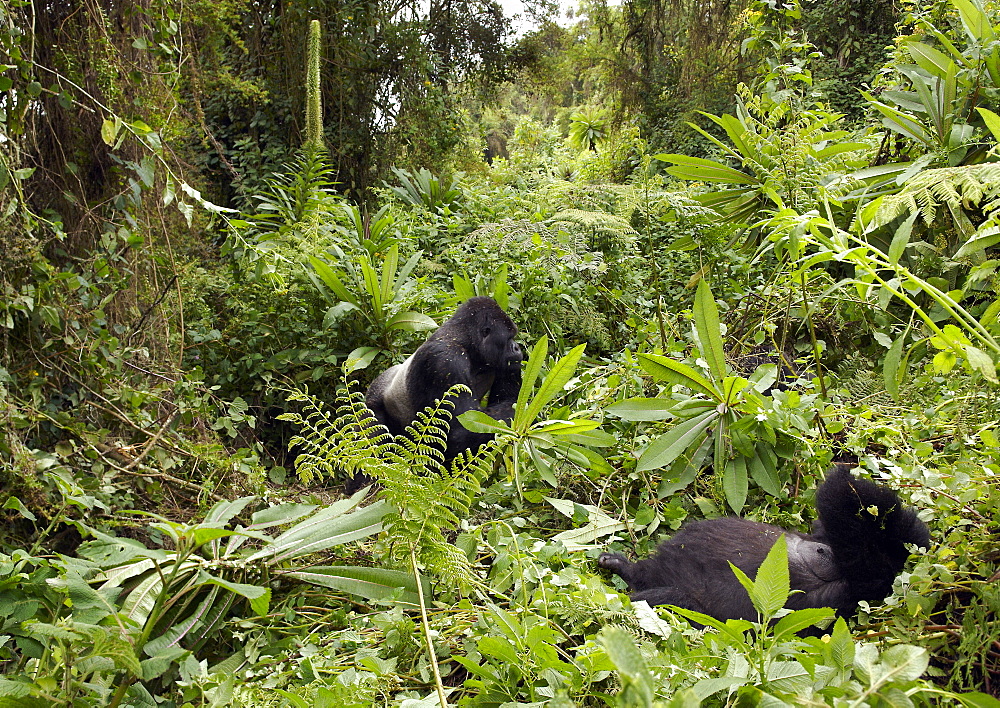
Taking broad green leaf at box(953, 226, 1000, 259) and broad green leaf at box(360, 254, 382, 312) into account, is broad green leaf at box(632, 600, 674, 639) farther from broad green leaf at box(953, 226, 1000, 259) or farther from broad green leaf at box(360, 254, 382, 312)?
broad green leaf at box(360, 254, 382, 312)

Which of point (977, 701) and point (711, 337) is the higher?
point (711, 337)

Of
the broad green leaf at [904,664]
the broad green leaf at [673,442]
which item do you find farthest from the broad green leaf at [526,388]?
the broad green leaf at [904,664]

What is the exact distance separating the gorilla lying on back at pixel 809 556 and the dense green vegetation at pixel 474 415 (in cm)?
8

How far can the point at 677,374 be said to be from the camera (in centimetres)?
203

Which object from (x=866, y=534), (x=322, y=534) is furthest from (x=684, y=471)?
(x=322, y=534)

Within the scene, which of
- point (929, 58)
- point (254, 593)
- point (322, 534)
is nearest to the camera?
point (254, 593)

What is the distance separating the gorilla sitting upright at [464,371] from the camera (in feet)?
8.30

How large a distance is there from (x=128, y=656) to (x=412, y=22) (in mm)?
6845

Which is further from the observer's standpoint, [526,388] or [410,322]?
[410,322]

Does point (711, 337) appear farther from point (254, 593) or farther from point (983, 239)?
point (254, 593)

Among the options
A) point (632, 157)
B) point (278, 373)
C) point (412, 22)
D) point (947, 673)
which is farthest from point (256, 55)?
point (947, 673)

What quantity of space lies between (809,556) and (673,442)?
461 mm

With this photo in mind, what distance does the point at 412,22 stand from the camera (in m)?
6.82

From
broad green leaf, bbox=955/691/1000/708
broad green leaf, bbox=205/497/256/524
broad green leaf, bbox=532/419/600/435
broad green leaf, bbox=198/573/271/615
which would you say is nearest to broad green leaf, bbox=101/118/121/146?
broad green leaf, bbox=205/497/256/524
